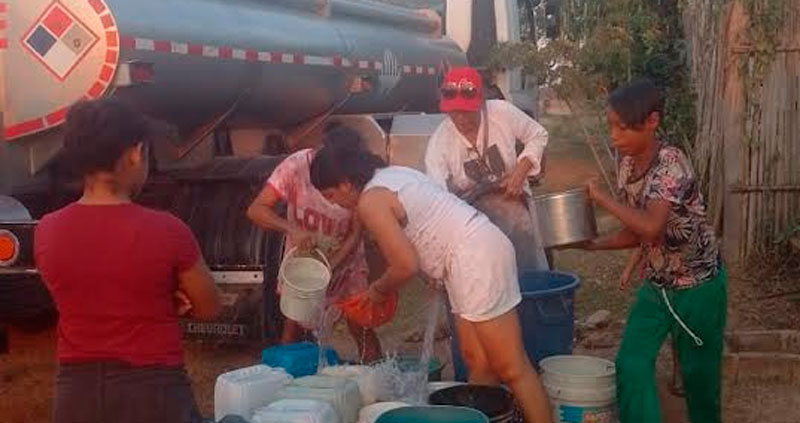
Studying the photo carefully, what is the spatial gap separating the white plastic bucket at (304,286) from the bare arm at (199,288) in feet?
5.05

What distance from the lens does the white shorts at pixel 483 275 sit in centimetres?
→ 385

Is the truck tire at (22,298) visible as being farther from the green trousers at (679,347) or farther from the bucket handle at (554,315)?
the green trousers at (679,347)

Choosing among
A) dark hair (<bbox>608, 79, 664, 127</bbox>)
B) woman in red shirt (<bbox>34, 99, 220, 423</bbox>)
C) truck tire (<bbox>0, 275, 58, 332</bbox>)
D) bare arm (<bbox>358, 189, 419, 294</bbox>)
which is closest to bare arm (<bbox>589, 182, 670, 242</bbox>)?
dark hair (<bbox>608, 79, 664, 127</bbox>)

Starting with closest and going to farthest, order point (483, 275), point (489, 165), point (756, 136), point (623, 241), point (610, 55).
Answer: point (483, 275), point (623, 241), point (489, 165), point (756, 136), point (610, 55)

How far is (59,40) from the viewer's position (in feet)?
15.4

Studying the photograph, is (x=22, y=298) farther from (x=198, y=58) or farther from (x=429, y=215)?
(x=429, y=215)

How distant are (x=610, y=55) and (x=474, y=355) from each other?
225 inches

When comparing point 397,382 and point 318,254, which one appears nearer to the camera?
point 397,382

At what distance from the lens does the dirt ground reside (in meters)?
5.10

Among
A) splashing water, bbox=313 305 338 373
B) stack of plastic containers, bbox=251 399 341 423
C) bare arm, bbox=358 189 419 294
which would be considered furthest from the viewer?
splashing water, bbox=313 305 338 373

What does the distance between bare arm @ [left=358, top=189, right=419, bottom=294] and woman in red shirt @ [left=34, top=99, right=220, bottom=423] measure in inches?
39.9

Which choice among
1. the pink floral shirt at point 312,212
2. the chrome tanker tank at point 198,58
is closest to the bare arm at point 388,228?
the pink floral shirt at point 312,212

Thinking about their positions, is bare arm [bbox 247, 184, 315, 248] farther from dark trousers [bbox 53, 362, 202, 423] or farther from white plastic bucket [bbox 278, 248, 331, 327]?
dark trousers [bbox 53, 362, 202, 423]

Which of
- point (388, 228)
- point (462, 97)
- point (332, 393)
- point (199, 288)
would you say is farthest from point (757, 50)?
point (199, 288)
